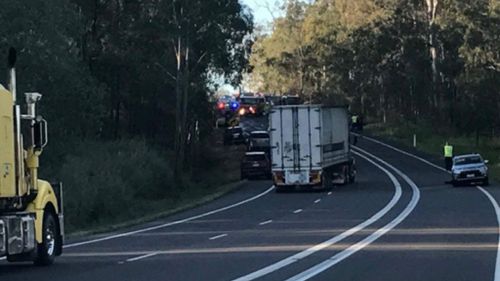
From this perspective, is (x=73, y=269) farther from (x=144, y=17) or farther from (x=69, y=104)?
(x=144, y=17)

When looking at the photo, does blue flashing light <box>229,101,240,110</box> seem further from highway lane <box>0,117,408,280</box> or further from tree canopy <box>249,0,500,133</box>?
highway lane <box>0,117,408,280</box>

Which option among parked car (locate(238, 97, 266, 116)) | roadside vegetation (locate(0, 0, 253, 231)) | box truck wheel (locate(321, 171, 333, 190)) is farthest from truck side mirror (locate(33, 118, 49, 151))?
parked car (locate(238, 97, 266, 116))

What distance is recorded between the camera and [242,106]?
104250 millimetres

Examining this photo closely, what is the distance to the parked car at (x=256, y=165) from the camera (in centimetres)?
5994

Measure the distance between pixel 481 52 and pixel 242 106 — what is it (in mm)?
30863

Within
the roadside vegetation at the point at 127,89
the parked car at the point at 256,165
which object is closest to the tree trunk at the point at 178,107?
the roadside vegetation at the point at 127,89

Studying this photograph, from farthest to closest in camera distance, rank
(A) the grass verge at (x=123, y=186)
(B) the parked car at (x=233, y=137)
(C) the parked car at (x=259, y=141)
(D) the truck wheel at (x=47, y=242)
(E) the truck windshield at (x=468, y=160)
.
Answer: (B) the parked car at (x=233, y=137)
(C) the parked car at (x=259, y=141)
(E) the truck windshield at (x=468, y=160)
(A) the grass verge at (x=123, y=186)
(D) the truck wheel at (x=47, y=242)

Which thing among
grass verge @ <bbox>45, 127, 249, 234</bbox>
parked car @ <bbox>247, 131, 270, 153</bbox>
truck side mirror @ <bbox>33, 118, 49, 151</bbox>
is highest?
truck side mirror @ <bbox>33, 118, 49, 151</bbox>

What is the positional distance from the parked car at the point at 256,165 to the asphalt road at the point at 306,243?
14.6 meters

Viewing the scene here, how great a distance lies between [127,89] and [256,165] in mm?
12856

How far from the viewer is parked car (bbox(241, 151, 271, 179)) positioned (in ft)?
197

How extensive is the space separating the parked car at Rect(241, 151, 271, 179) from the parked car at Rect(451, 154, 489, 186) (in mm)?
12496

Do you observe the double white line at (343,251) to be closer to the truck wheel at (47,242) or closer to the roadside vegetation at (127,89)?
the truck wheel at (47,242)

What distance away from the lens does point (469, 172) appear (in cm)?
4925
